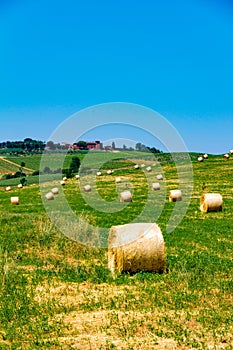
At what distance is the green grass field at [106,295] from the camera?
25.0 ft

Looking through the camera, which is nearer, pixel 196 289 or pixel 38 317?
pixel 38 317

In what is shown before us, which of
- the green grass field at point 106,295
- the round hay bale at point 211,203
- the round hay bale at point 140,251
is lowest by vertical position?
the green grass field at point 106,295

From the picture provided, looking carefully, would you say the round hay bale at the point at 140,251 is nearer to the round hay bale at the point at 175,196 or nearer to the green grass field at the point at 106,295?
the green grass field at the point at 106,295

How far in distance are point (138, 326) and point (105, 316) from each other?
2.64 ft

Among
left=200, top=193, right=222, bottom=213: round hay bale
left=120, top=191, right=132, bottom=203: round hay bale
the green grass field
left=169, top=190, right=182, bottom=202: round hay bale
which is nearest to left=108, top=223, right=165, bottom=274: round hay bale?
the green grass field

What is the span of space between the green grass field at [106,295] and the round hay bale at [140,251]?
0.25 metres

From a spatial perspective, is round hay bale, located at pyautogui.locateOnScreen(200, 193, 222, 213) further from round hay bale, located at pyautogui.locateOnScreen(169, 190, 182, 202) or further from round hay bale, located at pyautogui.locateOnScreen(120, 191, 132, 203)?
round hay bale, located at pyautogui.locateOnScreen(120, 191, 132, 203)

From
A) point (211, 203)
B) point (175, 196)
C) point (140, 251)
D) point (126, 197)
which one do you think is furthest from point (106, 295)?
point (126, 197)

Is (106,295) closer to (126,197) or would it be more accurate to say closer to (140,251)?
(140,251)

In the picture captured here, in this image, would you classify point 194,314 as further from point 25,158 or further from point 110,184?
point 25,158

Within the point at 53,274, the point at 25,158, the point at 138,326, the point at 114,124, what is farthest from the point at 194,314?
the point at 25,158

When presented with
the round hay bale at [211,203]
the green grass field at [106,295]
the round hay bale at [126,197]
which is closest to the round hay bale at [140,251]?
the green grass field at [106,295]

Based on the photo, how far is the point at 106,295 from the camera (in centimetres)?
988

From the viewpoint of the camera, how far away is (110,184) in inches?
1918
